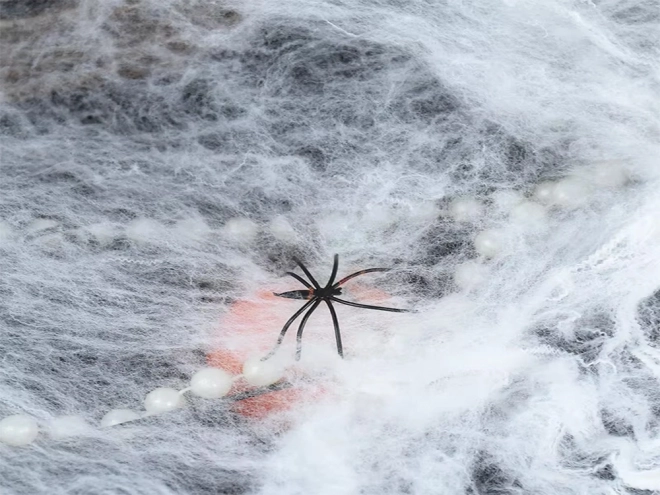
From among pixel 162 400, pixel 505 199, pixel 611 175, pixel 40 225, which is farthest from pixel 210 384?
pixel 611 175

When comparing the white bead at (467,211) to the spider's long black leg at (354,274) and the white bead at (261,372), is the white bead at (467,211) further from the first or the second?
the white bead at (261,372)

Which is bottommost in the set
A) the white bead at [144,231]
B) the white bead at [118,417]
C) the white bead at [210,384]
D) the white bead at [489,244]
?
the white bead at [118,417]

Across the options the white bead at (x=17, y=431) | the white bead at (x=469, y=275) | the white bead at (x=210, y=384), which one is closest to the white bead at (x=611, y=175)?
the white bead at (x=469, y=275)

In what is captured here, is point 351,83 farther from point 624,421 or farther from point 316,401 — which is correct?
point 624,421

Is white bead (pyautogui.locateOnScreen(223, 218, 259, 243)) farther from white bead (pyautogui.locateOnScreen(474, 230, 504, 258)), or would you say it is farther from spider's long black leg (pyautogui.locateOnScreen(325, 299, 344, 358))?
white bead (pyautogui.locateOnScreen(474, 230, 504, 258))

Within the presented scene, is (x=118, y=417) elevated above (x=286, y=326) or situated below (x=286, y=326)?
below

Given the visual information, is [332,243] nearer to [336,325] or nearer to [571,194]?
[336,325]
